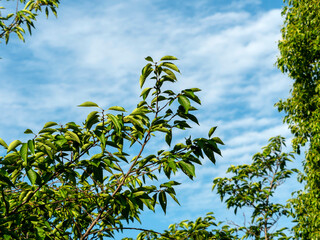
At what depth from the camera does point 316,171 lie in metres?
9.05

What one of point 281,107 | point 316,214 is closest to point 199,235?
point 316,214

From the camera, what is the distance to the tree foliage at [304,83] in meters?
9.03

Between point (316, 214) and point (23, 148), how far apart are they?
25.0 feet

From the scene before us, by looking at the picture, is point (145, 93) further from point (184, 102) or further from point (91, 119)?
point (91, 119)

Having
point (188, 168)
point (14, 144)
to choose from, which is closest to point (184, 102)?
point (188, 168)

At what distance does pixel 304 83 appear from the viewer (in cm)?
1051

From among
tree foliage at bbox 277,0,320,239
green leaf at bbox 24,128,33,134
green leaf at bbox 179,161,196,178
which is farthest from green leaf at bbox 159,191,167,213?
tree foliage at bbox 277,0,320,239

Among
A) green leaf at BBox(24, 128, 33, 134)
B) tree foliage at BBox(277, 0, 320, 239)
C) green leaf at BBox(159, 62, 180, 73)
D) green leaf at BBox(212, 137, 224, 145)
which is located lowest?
green leaf at BBox(212, 137, 224, 145)

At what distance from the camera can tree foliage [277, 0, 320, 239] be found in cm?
903

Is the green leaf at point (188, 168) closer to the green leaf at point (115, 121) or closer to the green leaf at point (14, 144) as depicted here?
the green leaf at point (115, 121)

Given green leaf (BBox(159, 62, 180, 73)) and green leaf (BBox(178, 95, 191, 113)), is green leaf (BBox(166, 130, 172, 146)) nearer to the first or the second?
green leaf (BBox(178, 95, 191, 113))

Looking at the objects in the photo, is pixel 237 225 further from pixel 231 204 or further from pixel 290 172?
pixel 290 172

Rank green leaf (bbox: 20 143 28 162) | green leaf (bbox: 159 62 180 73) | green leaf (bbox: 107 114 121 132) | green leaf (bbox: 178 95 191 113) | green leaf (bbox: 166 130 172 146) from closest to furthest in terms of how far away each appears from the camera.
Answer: green leaf (bbox: 20 143 28 162) → green leaf (bbox: 107 114 121 132) → green leaf (bbox: 178 95 191 113) → green leaf (bbox: 159 62 180 73) → green leaf (bbox: 166 130 172 146)

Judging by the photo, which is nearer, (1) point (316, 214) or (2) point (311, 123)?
(1) point (316, 214)
